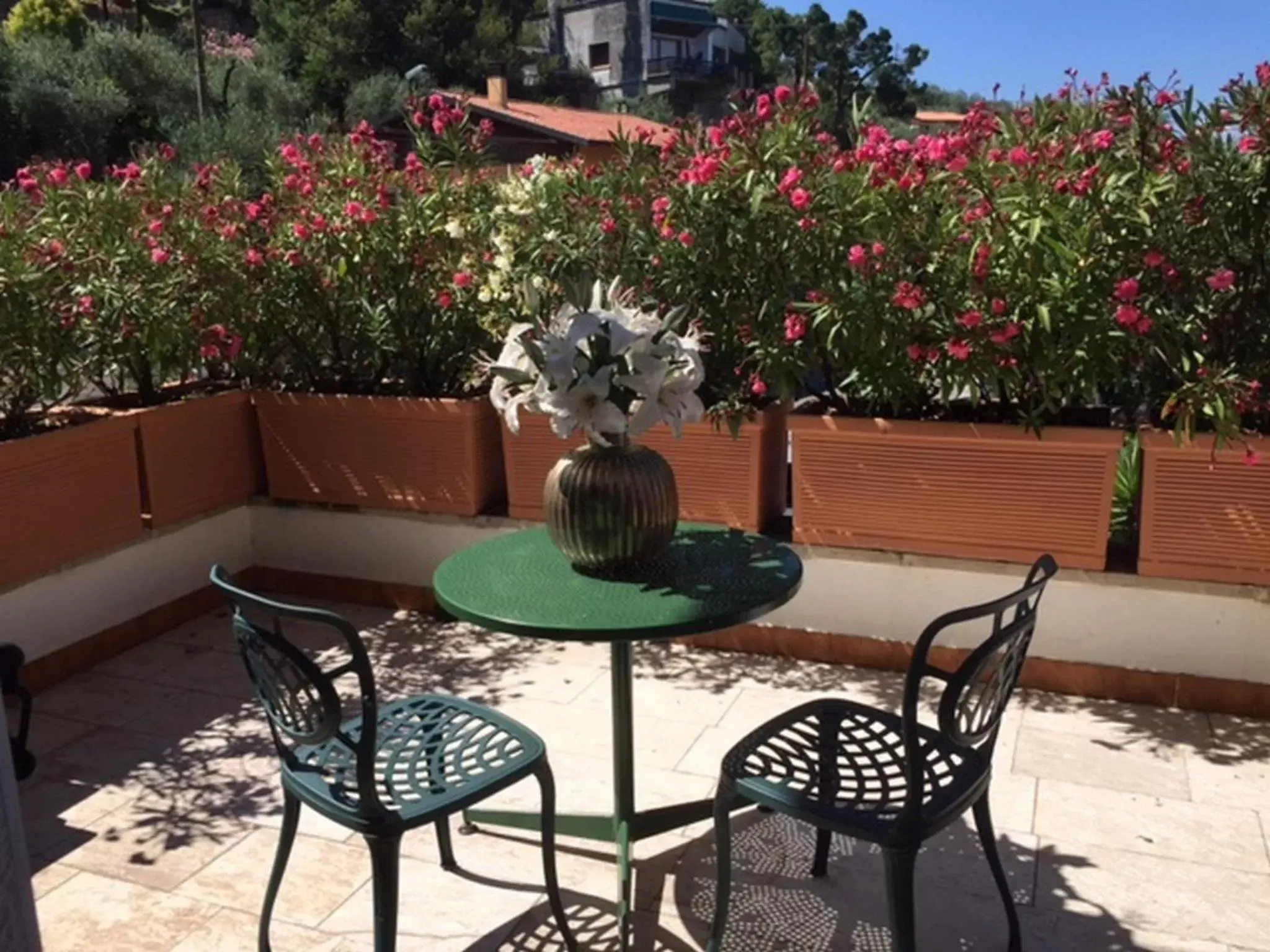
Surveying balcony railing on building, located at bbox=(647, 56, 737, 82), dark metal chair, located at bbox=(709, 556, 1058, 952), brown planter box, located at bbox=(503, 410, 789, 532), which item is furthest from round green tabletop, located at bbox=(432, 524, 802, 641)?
balcony railing on building, located at bbox=(647, 56, 737, 82)

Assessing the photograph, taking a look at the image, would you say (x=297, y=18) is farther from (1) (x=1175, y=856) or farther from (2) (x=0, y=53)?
(1) (x=1175, y=856)

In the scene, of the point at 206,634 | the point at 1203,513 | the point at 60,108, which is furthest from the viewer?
the point at 60,108

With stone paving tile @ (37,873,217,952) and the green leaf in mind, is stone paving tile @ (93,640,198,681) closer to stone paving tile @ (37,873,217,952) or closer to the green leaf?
stone paving tile @ (37,873,217,952)

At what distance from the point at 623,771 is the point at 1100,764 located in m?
1.36

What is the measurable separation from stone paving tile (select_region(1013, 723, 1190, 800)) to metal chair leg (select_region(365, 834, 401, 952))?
1730mm

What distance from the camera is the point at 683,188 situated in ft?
11.2

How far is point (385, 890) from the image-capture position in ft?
6.18

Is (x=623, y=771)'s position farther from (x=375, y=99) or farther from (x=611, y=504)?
(x=375, y=99)

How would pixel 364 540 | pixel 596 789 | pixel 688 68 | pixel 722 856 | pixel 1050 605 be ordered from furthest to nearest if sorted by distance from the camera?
pixel 688 68 → pixel 364 540 → pixel 1050 605 → pixel 596 789 → pixel 722 856

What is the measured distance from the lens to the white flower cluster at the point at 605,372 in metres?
2.14

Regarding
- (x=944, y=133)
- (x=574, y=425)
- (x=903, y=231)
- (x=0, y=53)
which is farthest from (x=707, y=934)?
(x=0, y=53)

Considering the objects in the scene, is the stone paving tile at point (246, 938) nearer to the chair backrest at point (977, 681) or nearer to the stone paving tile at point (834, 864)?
the stone paving tile at point (834, 864)

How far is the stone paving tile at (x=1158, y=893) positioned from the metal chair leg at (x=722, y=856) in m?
0.74

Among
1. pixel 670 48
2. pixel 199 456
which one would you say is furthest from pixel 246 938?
pixel 670 48
